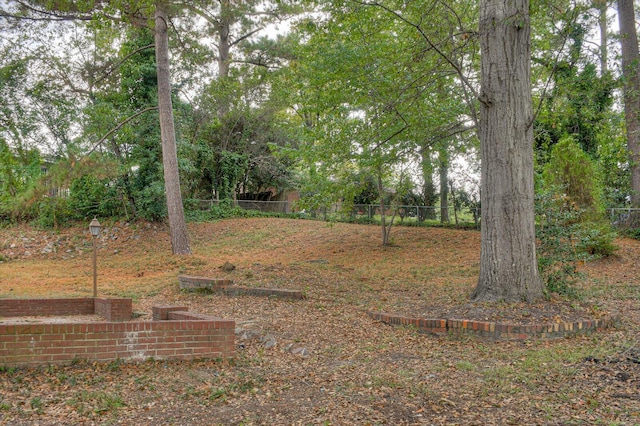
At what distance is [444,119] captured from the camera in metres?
11.1

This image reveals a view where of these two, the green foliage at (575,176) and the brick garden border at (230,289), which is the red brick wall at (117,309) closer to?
the brick garden border at (230,289)

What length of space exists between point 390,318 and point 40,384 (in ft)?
14.7

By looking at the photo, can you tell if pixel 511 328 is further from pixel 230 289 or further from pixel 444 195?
pixel 444 195

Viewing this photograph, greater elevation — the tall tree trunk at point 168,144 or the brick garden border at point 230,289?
the tall tree trunk at point 168,144

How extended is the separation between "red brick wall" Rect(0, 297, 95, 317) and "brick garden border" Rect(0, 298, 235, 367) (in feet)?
9.43

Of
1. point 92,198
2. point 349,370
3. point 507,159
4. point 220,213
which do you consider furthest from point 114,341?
point 220,213

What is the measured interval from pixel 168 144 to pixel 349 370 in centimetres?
1187

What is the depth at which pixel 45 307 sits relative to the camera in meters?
7.72

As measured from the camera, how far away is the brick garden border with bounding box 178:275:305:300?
9.01 meters

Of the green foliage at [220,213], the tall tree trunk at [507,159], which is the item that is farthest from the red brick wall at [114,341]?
the green foliage at [220,213]

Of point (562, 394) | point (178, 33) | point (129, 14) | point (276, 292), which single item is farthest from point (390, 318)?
point (178, 33)

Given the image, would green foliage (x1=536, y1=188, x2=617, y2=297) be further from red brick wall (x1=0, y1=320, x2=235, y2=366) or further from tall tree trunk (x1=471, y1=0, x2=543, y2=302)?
red brick wall (x1=0, y1=320, x2=235, y2=366)

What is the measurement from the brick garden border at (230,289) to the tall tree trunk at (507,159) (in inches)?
124

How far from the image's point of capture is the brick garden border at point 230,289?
29.6 feet
